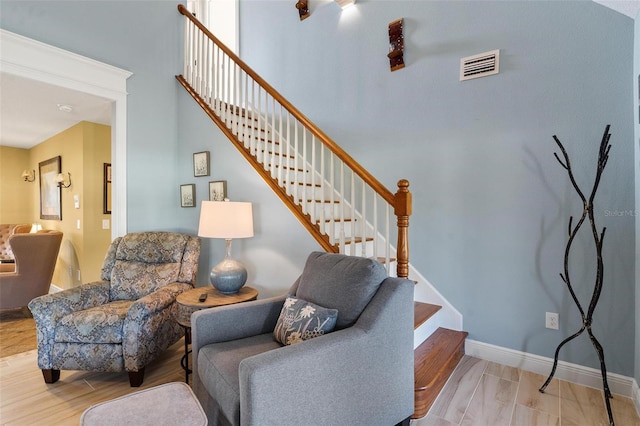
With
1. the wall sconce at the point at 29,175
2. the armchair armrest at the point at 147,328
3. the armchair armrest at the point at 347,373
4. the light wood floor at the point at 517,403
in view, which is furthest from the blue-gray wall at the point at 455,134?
the wall sconce at the point at 29,175

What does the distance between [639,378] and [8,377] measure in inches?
164

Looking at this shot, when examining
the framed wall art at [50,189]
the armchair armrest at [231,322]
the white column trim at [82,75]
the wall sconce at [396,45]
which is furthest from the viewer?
the framed wall art at [50,189]

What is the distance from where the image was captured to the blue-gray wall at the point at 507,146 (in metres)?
2.06

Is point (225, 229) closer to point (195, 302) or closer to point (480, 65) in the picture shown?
point (195, 302)

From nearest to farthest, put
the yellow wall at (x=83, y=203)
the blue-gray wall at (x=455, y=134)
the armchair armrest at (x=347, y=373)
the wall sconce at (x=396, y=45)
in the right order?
1. the armchair armrest at (x=347, y=373)
2. the blue-gray wall at (x=455, y=134)
3. the wall sconce at (x=396, y=45)
4. the yellow wall at (x=83, y=203)

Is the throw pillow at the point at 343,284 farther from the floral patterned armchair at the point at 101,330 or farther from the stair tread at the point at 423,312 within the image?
the floral patterned armchair at the point at 101,330

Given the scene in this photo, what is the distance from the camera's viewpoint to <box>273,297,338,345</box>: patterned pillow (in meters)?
1.61

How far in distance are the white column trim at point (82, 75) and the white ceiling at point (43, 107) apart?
9 centimetres

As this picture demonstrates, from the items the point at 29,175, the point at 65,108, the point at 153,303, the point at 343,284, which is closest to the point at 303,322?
the point at 343,284

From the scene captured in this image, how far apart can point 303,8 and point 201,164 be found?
2163 millimetres

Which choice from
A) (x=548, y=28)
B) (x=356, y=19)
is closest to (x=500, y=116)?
(x=548, y=28)

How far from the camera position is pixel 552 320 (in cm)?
226

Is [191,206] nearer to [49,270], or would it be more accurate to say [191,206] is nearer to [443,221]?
[49,270]

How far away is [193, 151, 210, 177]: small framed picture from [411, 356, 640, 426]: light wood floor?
2.71 m
